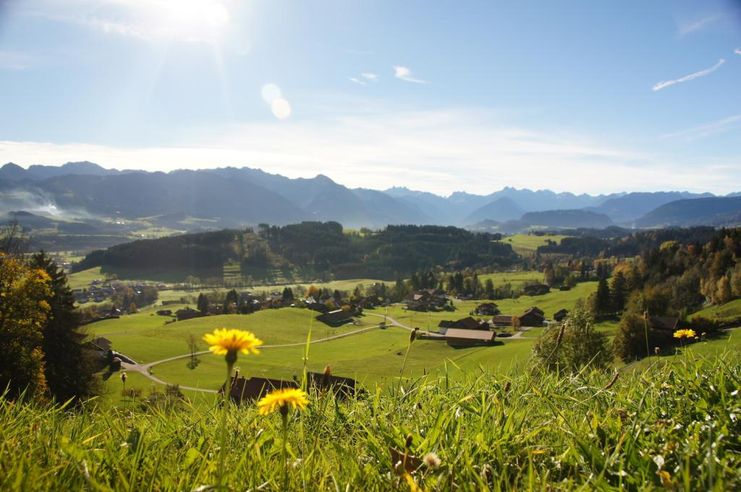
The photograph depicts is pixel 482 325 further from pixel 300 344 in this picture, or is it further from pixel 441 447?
pixel 441 447

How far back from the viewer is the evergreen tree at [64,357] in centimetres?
2845

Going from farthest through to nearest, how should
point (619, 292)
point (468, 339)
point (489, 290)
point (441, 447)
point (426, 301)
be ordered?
1. point (489, 290)
2. point (426, 301)
3. point (619, 292)
4. point (468, 339)
5. point (441, 447)

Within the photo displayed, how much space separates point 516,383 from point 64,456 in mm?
3291

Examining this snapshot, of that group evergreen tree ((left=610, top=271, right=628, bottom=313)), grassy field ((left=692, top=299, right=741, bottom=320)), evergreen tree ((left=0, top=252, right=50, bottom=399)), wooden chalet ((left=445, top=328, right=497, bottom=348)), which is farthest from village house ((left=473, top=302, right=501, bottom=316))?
evergreen tree ((left=0, top=252, right=50, bottom=399))

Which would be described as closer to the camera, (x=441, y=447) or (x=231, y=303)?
(x=441, y=447)

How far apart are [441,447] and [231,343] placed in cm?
130

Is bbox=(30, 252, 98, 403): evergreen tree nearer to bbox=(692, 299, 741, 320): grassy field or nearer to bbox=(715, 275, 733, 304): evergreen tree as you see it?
bbox=(692, 299, 741, 320): grassy field

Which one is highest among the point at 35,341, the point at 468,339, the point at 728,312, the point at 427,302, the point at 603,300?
the point at 35,341

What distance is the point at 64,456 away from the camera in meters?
2.32

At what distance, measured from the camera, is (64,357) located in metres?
30.0

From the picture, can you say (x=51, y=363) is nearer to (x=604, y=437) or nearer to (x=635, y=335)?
(x=604, y=437)

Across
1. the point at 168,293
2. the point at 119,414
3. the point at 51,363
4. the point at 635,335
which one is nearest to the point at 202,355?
the point at 51,363

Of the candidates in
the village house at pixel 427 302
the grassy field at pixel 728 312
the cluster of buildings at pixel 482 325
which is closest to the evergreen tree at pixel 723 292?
the grassy field at pixel 728 312

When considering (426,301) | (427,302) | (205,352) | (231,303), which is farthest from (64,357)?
(426,301)
